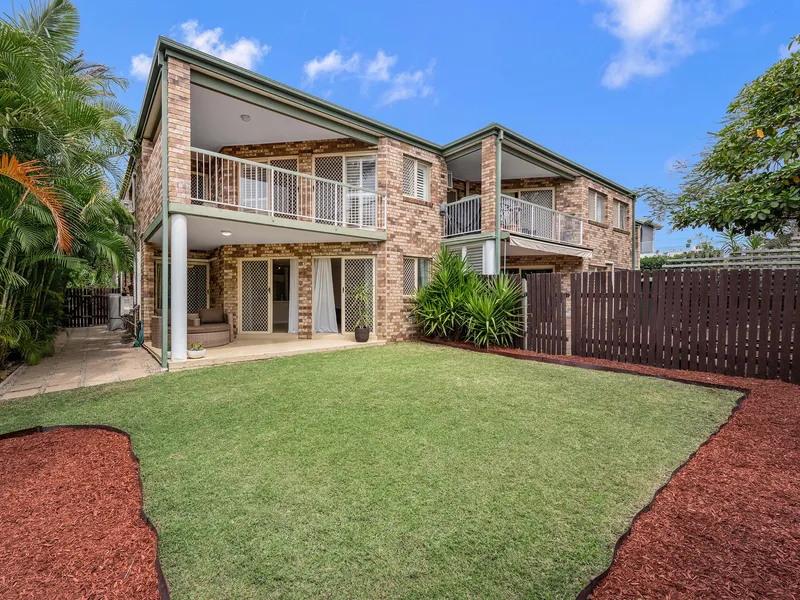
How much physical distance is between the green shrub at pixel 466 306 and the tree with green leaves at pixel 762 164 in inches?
150

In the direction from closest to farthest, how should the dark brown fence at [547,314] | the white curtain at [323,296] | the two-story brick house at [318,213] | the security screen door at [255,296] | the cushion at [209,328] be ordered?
the dark brown fence at [547,314] → the cushion at [209,328] → the two-story brick house at [318,213] → the white curtain at [323,296] → the security screen door at [255,296]

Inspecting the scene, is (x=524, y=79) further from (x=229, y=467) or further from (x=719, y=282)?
(x=229, y=467)

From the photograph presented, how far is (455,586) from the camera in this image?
192cm

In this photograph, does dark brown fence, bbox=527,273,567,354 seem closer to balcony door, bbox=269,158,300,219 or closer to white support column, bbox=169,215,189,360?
balcony door, bbox=269,158,300,219

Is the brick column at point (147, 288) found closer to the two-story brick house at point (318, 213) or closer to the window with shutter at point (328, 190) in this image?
the two-story brick house at point (318, 213)

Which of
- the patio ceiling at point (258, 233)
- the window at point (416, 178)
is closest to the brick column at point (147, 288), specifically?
the patio ceiling at point (258, 233)

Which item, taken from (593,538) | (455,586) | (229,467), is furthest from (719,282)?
(229,467)

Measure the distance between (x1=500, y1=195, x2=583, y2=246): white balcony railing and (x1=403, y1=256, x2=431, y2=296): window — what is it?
2648 millimetres

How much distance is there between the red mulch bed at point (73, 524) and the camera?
2020 mm

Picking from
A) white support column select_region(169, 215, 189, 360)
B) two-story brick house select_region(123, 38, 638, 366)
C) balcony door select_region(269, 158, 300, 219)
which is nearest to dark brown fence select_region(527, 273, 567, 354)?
two-story brick house select_region(123, 38, 638, 366)

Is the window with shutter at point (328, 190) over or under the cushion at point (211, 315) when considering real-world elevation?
over

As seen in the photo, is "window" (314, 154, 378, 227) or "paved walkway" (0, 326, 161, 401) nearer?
"paved walkway" (0, 326, 161, 401)

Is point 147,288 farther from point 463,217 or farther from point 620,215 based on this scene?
point 620,215

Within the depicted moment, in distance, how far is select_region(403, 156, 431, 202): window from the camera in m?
Result: 11.7
